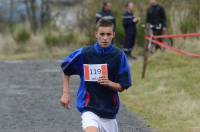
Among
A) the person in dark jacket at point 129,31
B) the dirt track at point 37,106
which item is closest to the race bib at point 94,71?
the dirt track at point 37,106

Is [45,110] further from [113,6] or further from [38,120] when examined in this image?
[113,6]

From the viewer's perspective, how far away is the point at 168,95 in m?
Result: 12.7

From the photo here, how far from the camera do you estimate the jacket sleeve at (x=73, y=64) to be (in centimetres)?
668

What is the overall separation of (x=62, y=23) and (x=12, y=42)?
375 centimetres

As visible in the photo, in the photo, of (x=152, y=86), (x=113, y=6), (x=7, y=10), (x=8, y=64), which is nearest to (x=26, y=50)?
(x=113, y=6)

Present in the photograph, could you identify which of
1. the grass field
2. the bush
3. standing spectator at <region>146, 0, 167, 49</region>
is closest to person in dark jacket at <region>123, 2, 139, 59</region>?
standing spectator at <region>146, 0, 167, 49</region>

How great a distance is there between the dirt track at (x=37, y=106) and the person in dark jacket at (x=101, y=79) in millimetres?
2918

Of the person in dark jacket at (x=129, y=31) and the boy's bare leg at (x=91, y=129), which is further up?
the boy's bare leg at (x=91, y=129)

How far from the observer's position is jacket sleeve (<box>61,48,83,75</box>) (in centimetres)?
668

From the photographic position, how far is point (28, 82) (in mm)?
15414

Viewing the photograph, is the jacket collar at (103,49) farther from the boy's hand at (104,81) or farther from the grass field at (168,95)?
the grass field at (168,95)

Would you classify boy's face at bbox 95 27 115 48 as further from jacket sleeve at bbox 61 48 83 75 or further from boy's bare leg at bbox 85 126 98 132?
boy's bare leg at bbox 85 126 98 132

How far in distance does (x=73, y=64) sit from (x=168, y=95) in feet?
20.3

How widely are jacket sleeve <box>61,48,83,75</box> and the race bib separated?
135 millimetres
